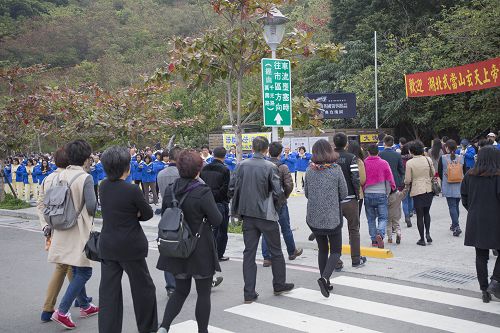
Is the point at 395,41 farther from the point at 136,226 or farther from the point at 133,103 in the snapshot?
the point at 136,226

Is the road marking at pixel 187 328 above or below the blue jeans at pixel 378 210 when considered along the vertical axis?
below

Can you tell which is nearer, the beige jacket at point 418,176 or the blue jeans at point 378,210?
the blue jeans at point 378,210

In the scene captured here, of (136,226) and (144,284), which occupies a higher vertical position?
(136,226)

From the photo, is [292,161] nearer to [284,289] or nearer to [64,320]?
[284,289]

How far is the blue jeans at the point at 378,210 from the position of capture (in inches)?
339

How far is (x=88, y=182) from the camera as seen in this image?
18.5 ft

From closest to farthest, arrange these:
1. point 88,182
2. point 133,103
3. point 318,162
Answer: point 88,182
point 318,162
point 133,103

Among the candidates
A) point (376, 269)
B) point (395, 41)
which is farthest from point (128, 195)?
point (395, 41)

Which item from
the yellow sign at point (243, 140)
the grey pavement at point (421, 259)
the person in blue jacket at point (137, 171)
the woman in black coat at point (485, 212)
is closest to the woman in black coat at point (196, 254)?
the woman in black coat at point (485, 212)

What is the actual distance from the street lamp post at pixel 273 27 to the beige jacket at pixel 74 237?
17.3 feet

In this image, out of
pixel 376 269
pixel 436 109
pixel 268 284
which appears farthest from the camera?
pixel 436 109

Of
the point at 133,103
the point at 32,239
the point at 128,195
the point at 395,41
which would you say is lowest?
the point at 32,239

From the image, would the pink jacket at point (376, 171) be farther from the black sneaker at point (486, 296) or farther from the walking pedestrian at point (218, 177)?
the black sneaker at point (486, 296)

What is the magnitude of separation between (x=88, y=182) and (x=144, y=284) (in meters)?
1.42
